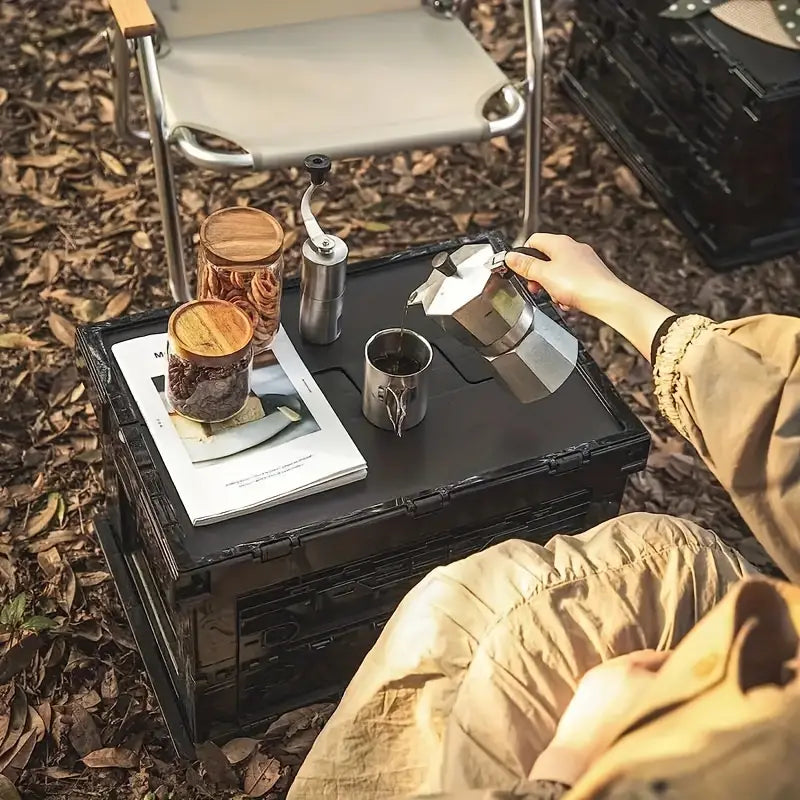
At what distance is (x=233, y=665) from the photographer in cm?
144

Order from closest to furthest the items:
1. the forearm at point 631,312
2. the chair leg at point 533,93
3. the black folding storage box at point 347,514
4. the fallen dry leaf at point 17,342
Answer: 1. the forearm at point 631,312
2. the black folding storage box at point 347,514
3. the chair leg at point 533,93
4. the fallen dry leaf at point 17,342

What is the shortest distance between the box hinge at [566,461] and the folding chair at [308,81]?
0.68 meters

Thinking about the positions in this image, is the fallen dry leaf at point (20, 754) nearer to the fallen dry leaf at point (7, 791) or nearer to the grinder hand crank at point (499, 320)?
the fallen dry leaf at point (7, 791)

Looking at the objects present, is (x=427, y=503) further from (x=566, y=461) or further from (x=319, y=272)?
(x=319, y=272)

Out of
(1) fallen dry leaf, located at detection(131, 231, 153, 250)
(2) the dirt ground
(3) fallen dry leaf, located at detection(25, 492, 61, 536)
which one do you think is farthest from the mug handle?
Answer: (1) fallen dry leaf, located at detection(131, 231, 153, 250)

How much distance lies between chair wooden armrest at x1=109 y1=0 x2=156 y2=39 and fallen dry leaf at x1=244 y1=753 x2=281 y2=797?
3.58 feet

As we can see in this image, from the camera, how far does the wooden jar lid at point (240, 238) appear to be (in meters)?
1.38

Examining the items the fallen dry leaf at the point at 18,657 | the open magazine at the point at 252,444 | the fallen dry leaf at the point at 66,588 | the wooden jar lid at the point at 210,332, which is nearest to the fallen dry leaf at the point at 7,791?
the fallen dry leaf at the point at 18,657

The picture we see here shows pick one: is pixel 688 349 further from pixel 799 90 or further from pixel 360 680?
pixel 799 90

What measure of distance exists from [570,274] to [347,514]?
0.39 m

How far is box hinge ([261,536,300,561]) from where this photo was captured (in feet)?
4.21

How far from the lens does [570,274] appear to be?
4.31 feet

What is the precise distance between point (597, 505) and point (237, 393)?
51 cm

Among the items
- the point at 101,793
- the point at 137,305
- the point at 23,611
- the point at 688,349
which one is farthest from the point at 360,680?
the point at 137,305
